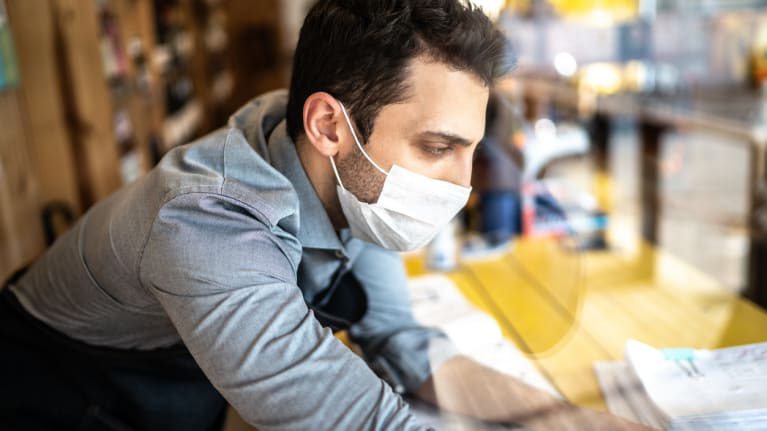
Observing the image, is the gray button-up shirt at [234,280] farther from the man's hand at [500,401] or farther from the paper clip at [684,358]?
the paper clip at [684,358]

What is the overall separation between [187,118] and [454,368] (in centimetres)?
341

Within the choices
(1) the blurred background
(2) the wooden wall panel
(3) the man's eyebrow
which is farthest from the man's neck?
(2) the wooden wall panel

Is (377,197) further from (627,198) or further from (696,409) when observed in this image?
(627,198)

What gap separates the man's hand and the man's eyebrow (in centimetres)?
34

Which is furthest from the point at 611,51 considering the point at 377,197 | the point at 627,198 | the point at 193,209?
the point at 193,209

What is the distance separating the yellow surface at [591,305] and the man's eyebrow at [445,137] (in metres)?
0.38

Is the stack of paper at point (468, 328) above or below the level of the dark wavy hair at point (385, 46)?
below

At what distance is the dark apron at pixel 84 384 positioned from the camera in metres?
1.07

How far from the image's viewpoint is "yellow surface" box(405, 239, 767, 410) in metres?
1.10

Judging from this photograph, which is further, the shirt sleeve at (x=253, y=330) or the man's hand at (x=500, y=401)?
the man's hand at (x=500, y=401)

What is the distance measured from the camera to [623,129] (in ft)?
17.5

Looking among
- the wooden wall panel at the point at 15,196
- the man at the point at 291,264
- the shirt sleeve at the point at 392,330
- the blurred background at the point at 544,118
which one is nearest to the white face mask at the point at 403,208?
the man at the point at 291,264

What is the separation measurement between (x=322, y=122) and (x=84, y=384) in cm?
54

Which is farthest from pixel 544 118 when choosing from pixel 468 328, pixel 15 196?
pixel 468 328
